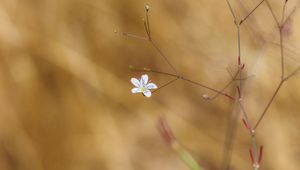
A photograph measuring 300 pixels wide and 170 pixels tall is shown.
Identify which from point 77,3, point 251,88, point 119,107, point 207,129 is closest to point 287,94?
point 251,88

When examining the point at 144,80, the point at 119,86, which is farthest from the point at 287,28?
the point at 119,86

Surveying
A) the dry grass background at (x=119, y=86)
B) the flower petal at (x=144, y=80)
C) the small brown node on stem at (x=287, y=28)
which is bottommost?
the flower petal at (x=144, y=80)

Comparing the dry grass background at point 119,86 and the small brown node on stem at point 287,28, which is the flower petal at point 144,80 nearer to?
the small brown node on stem at point 287,28

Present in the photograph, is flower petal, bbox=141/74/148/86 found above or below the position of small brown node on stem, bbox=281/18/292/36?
below

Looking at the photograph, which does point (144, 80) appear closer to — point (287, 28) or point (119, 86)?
point (287, 28)

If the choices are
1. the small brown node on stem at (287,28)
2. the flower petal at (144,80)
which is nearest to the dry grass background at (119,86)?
the small brown node on stem at (287,28)

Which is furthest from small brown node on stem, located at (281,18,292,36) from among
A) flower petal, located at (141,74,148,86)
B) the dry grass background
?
the dry grass background

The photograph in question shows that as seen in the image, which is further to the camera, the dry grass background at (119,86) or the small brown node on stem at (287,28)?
the dry grass background at (119,86)

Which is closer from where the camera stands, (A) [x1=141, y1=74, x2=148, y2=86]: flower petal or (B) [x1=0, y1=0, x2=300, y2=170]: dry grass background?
(A) [x1=141, y1=74, x2=148, y2=86]: flower petal

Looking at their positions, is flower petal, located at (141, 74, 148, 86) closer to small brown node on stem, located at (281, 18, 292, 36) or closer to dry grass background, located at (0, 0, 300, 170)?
small brown node on stem, located at (281, 18, 292, 36)

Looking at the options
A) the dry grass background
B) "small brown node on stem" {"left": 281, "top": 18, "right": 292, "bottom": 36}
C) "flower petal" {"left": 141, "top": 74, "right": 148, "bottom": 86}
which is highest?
the dry grass background
